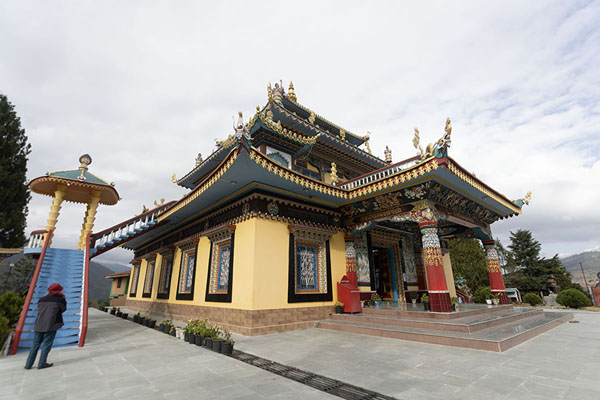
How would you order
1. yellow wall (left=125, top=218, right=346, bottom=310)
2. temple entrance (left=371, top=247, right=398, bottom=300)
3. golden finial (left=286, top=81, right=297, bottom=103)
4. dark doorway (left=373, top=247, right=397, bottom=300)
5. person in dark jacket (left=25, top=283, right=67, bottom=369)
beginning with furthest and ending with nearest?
golden finial (left=286, top=81, right=297, bottom=103) < dark doorway (left=373, top=247, right=397, bottom=300) < temple entrance (left=371, top=247, right=398, bottom=300) < yellow wall (left=125, top=218, right=346, bottom=310) < person in dark jacket (left=25, top=283, right=67, bottom=369)

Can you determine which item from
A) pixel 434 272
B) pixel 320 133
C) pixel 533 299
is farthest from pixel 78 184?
pixel 533 299

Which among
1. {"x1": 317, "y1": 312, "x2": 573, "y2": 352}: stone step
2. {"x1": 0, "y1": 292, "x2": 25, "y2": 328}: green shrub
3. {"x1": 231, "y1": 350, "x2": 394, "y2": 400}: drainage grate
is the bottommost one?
{"x1": 231, "y1": 350, "x2": 394, "y2": 400}: drainage grate

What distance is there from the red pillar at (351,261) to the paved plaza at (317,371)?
3.94 m

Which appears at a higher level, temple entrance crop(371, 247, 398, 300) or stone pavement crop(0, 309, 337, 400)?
temple entrance crop(371, 247, 398, 300)

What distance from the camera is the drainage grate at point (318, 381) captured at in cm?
359

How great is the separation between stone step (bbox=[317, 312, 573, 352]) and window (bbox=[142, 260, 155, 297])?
12169 millimetres

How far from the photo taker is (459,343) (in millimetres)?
6141

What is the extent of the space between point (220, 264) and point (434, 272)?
7.54 meters

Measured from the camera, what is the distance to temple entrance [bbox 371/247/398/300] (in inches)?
527

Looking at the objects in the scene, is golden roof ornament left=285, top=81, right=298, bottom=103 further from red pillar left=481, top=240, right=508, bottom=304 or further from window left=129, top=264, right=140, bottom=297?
window left=129, top=264, right=140, bottom=297

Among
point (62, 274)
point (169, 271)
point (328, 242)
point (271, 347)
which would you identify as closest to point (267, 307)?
point (271, 347)

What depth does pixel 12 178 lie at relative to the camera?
62.2 feet

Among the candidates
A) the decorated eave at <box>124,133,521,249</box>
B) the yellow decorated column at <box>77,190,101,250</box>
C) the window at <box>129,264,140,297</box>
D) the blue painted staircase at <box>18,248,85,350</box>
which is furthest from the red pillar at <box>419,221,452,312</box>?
the window at <box>129,264,140,297</box>

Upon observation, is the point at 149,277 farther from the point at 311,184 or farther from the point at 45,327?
the point at 311,184
